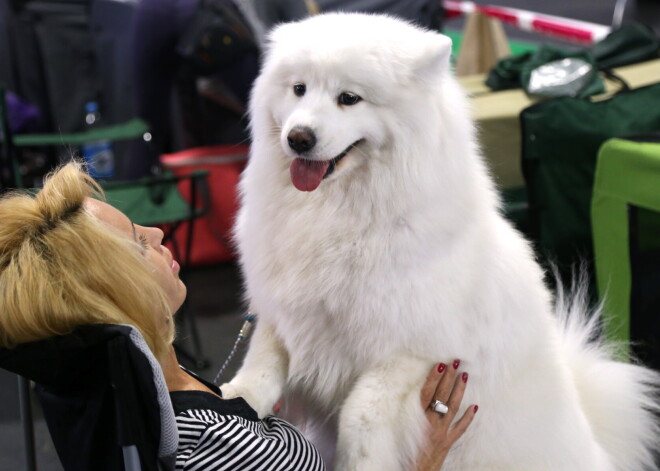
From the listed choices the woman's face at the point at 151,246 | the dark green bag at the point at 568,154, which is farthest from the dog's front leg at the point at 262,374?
the dark green bag at the point at 568,154

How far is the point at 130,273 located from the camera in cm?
112

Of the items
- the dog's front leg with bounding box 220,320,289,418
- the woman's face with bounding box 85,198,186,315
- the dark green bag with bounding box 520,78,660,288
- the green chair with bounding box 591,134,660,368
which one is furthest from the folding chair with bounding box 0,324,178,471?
the dark green bag with bounding box 520,78,660,288

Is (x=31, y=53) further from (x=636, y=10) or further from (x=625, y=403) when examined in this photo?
(x=636, y=10)

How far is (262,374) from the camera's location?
4.89ft

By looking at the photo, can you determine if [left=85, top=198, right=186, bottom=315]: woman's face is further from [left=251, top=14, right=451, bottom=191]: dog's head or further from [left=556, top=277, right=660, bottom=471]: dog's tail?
[left=556, top=277, right=660, bottom=471]: dog's tail

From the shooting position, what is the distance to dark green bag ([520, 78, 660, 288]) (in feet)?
8.61

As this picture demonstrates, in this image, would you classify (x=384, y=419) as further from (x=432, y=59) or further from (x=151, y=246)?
(x=432, y=59)

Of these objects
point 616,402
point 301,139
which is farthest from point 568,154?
point 301,139

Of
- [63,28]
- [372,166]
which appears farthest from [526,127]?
[63,28]

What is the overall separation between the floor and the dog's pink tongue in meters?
1.46

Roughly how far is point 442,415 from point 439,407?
27mm

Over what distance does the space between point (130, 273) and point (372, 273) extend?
48 cm

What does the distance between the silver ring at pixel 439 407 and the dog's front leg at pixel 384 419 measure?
0.03 metres

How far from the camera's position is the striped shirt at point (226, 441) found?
3.71 feet
